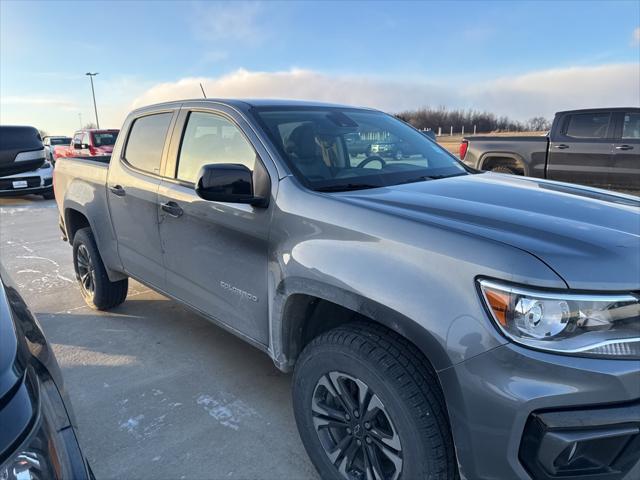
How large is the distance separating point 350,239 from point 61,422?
1182mm

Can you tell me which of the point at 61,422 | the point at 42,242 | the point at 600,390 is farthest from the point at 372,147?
the point at 42,242

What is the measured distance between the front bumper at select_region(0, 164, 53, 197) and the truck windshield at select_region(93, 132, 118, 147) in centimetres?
456

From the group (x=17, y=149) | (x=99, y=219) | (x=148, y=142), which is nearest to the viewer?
(x=17, y=149)

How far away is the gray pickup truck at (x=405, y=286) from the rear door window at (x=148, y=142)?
0.05 meters

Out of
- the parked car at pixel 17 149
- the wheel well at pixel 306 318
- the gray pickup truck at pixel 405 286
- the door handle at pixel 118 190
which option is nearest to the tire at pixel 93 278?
the door handle at pixel 118 190

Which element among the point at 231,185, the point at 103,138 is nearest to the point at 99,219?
the point at 231,185

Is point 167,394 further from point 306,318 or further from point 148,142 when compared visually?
point 148,142

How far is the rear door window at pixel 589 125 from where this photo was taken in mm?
9134

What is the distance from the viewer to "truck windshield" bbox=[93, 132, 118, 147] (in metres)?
16.3

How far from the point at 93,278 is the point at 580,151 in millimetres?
8873

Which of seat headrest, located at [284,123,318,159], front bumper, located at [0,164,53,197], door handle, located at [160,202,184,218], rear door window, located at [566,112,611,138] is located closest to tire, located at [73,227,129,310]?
door handle, located at [160,202,184,218]

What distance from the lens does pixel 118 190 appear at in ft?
12.1

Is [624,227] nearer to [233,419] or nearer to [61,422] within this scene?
[61,422]

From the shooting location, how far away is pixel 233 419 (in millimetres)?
2846
